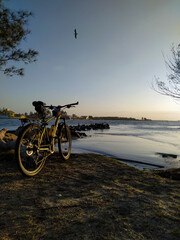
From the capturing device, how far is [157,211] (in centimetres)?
238

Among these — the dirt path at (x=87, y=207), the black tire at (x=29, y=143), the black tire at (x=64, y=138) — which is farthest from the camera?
the black tire at (x=64, y=138)

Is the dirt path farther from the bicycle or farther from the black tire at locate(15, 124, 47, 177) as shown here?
the bicycle

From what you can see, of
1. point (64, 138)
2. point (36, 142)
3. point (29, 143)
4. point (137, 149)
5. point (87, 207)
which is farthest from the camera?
point (137, 149)

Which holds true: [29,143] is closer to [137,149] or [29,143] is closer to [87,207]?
[87,207]

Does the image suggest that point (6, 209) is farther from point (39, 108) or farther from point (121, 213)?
point (39, 108)

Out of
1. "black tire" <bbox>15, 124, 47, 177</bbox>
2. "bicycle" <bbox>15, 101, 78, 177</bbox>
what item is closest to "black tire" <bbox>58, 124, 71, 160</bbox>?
"bicycle" <bbox>15, 101, 78, 177</bbox>

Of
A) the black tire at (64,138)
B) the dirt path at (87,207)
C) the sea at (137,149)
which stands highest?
the black tire at (64,138)

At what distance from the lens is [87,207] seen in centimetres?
241

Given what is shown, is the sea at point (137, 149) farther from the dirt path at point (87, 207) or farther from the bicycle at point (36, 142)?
the bicycle at point (36, 142)

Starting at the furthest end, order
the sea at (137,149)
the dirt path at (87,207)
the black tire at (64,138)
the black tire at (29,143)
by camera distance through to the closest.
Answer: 1. the sea at (137,149)
2. the black tire at (64,138)
3. the black tire at (29,143)
4. the dirt path at (87,207)

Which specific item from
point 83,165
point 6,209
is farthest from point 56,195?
point 83,165

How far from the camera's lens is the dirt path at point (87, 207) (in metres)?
1.84


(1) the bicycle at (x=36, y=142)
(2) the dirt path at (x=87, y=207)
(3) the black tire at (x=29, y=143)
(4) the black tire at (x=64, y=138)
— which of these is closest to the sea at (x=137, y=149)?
(4) the black tire at (x=64, y=138)

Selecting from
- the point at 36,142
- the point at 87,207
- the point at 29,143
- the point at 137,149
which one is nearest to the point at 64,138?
the point at 36,142
